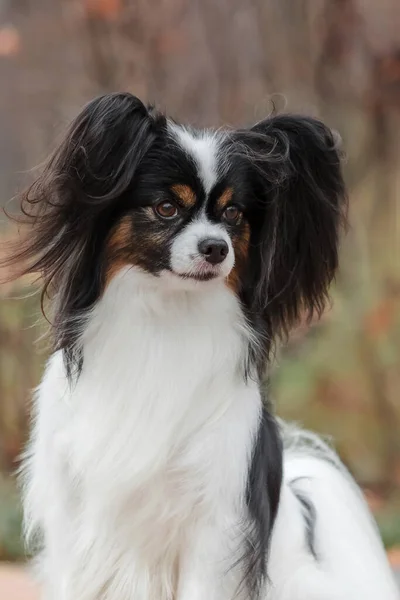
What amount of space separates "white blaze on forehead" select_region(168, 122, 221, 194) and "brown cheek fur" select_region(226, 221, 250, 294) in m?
0.16

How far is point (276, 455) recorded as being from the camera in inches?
79.8

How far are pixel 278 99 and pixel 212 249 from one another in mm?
1708

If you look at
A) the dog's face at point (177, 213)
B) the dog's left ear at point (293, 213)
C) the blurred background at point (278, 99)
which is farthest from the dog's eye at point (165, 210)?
the blurred background at point (278, 99)

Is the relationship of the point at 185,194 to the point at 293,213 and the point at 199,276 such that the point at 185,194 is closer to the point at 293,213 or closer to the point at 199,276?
the point at 199,276

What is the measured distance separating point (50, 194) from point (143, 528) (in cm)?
76

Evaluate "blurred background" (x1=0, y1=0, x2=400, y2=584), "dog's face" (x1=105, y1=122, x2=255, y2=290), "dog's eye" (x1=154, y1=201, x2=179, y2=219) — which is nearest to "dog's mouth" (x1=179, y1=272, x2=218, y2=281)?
"dog's face" (x1=105, y1=122, x2=255, y2=290)

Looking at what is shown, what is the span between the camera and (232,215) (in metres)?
1.84

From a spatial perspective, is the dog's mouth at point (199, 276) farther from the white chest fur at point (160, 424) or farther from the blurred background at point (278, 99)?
the blurred background at point (278, 99)

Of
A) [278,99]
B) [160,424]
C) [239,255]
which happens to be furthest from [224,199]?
[278,99]

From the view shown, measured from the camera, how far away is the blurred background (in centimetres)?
338

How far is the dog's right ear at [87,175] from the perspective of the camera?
5.59 ft

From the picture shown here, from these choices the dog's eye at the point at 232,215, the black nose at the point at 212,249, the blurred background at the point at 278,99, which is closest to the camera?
the black nose at the point at 212,249

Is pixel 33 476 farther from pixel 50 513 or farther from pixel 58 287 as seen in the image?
pixel 58 287

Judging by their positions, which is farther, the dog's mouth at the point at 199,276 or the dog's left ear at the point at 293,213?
the dog's left ear at the point at 293,213
